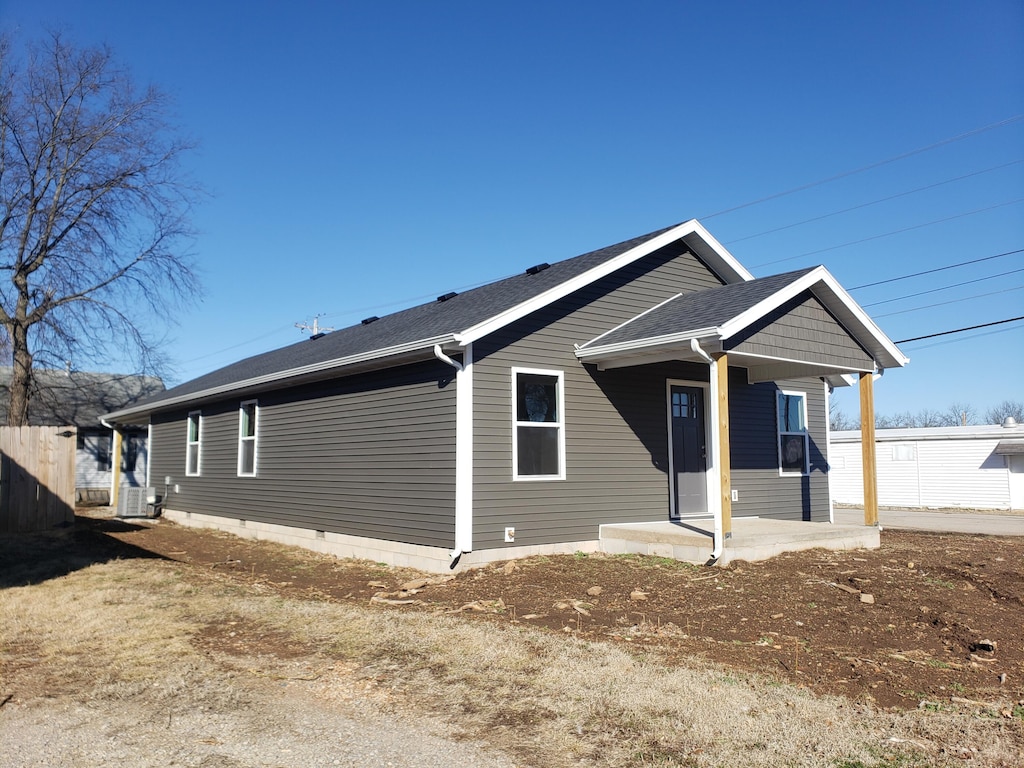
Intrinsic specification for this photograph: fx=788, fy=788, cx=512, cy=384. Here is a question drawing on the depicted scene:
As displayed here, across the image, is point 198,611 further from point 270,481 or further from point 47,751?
point 270,481

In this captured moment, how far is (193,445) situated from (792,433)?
43.3 feet

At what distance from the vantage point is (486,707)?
484 cm

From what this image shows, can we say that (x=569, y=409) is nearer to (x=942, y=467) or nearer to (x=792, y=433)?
(x=792, y=433)

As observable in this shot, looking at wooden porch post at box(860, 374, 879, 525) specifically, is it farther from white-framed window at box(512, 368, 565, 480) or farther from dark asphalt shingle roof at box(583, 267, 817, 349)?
white-framed window at box(512, 368, 565, 480)

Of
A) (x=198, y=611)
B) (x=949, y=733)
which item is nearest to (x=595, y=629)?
(x=949, y=733)

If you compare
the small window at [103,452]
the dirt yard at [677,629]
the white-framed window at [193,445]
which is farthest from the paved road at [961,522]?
the small window at [103,452]

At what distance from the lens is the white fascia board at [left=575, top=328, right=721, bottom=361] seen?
9523 mm

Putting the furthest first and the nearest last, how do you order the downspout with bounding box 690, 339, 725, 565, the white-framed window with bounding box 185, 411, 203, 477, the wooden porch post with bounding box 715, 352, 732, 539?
the white-framed window with bounding box 185, 411, 203, 477 → the wooden porch post with bounding box 715, 352, 732, 539 → the downspout with bounding box 690, 339, 725, 565

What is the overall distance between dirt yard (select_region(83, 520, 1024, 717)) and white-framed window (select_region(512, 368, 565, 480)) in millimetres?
1230

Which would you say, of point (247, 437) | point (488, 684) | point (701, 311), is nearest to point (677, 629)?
point (488, 684)

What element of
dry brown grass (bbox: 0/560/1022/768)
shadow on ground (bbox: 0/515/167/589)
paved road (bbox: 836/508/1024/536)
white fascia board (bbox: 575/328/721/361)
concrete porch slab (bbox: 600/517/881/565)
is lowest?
paved road (bbox: 836/508/1024/536)

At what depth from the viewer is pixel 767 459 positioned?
44.8 feet

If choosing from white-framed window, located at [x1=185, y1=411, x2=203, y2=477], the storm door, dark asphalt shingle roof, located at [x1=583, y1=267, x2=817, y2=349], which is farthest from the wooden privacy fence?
the storm door

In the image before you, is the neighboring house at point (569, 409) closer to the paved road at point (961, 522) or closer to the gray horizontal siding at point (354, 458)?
the gray horizontal siding at point (354, 458)
